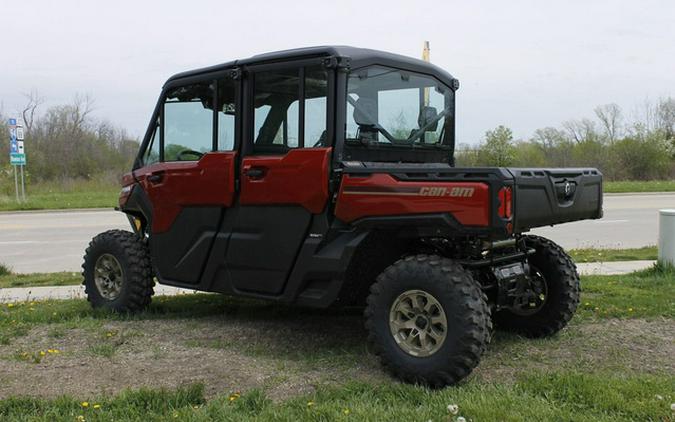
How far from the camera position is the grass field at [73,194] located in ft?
76.1

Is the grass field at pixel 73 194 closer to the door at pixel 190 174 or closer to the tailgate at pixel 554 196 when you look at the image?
the door at pixel 190 174

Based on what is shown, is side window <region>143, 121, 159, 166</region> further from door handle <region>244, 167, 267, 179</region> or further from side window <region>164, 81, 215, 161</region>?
door handle <region>244, 167, 267, 179</region>

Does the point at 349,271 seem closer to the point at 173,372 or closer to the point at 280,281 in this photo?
the point at 280,281

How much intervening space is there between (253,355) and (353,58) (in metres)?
2.31

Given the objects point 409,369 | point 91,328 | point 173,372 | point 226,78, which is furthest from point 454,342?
point 91,328

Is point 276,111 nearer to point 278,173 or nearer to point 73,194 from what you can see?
point 278,173

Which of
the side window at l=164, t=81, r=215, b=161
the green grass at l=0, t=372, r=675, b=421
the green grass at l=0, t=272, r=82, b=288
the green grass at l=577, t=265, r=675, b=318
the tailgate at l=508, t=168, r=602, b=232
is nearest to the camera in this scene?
the green grass at l=0, t=372, r=675, b=421

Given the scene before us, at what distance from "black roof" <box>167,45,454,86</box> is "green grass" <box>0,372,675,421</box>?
2.29m

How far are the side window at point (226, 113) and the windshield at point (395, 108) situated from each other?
1.11 metres

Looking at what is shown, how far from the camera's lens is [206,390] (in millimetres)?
4059

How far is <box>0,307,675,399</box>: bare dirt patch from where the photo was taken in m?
4.23

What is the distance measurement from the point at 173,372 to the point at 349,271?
1.39 m

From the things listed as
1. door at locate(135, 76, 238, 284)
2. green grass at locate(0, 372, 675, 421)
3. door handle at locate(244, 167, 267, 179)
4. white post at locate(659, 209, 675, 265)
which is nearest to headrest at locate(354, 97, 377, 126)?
door handle at locate(244, 167, 267, 179)

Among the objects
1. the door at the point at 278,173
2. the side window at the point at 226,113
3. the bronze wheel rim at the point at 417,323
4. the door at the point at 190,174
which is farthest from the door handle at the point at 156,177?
the bronze wheel rim at the point at 417,323
